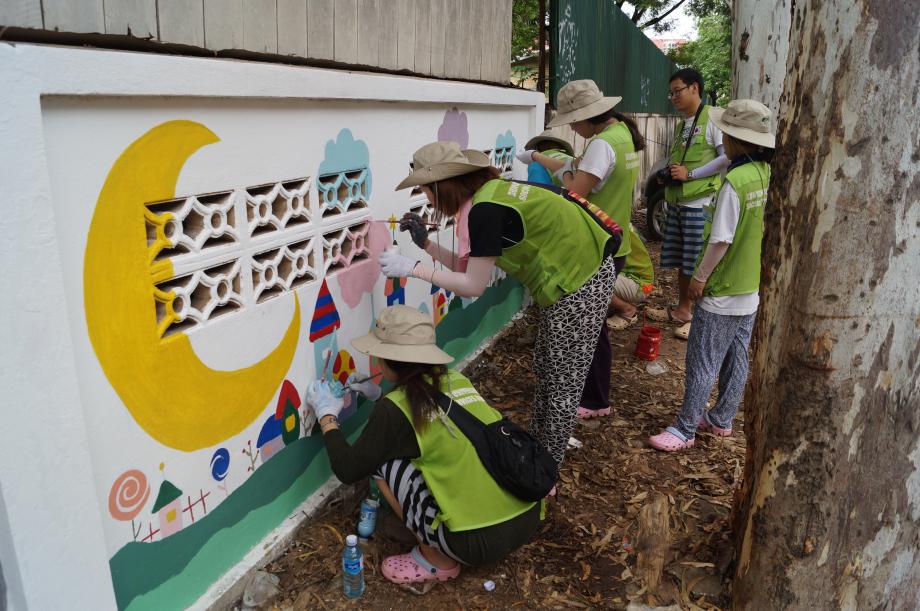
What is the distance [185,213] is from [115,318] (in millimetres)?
417

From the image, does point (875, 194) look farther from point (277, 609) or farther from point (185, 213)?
point (277, 609)

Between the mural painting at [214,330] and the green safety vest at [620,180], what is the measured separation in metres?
1.45

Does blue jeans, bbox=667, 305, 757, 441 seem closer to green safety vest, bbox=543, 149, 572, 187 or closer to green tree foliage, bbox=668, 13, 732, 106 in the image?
green safety vest, bbox=543, 149, 572, 187

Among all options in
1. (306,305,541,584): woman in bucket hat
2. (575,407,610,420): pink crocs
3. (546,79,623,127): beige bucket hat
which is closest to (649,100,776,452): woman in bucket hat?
(575,407,610,420): pink crocs

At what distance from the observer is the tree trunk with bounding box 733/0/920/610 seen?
1897 millimetres

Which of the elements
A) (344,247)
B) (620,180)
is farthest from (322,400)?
(620,180)

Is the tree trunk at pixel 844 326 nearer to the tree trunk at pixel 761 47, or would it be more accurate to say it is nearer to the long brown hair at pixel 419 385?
the long brown hair at pixel 419 385

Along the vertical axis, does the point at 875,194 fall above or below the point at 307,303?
above

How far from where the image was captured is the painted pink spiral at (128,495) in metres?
2.02

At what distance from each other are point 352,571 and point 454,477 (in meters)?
0.55

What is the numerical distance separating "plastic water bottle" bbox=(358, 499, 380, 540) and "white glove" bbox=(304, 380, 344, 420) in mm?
458

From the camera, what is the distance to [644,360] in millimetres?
5535

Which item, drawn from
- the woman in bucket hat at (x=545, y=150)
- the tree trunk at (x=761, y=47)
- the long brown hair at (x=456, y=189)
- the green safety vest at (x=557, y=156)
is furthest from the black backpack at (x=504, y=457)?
the tree trunk at (x=761, y=47)

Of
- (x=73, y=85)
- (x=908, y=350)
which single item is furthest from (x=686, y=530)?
(x=73, y=85)
